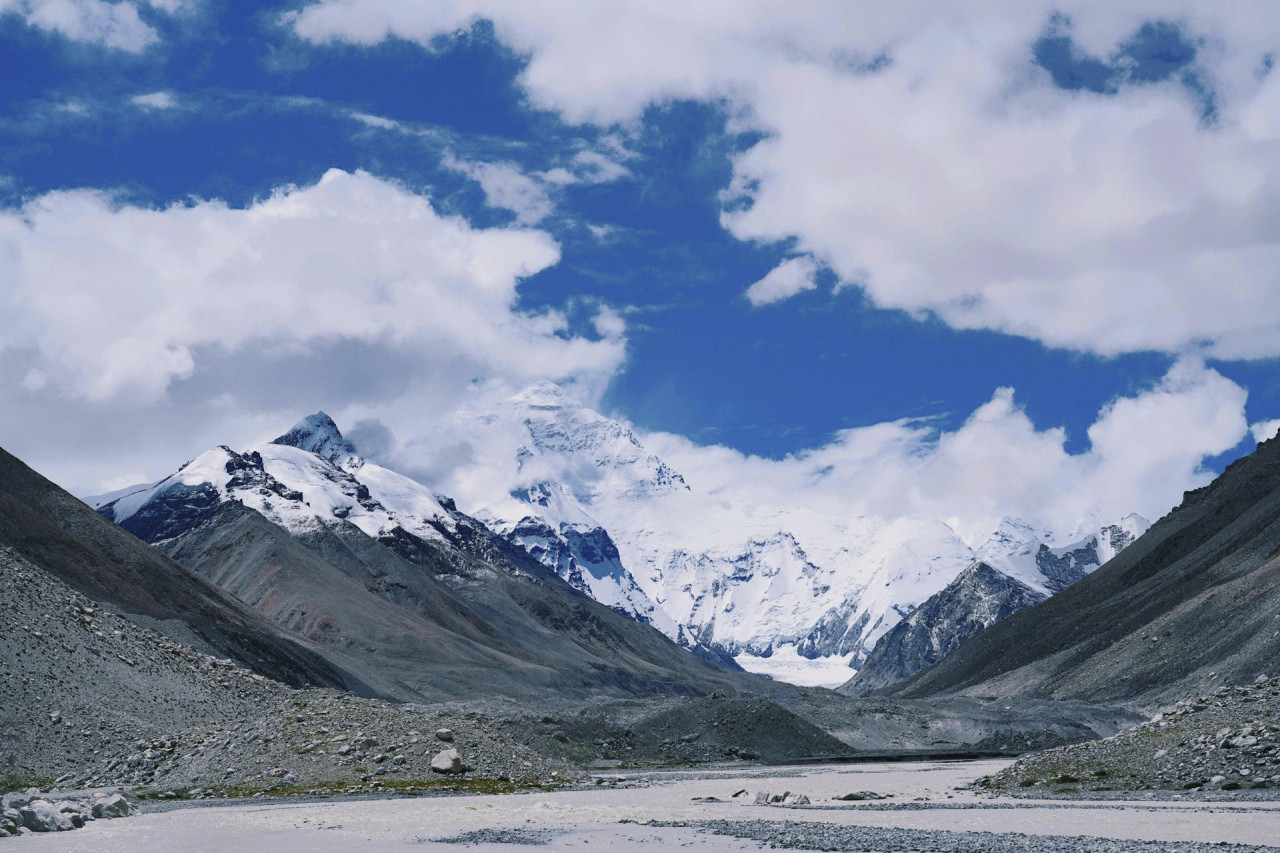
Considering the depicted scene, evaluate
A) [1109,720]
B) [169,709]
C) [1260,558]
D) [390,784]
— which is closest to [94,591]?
[169,709]

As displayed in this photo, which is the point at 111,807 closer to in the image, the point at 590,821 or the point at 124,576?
the point at 590,821

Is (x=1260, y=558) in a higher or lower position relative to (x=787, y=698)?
higher

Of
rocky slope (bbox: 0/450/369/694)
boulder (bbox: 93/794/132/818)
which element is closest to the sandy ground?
boulder (bbox: 93/794/132/818)

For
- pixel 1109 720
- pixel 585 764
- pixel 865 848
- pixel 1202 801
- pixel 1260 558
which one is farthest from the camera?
pixel 1260 558

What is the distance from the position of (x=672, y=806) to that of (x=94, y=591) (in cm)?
11226

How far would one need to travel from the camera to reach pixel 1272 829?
4134 cm

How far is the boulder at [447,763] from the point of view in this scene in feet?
237

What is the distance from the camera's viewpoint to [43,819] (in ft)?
153

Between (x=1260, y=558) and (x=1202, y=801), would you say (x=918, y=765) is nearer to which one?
(x=1202, y=801)

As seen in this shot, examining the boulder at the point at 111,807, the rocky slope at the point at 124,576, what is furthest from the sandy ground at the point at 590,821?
the rocky slope at the point at 124,576

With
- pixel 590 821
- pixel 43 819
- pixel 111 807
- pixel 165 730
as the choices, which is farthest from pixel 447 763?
pixel 43 819

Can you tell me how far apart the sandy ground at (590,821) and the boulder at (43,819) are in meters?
1.26

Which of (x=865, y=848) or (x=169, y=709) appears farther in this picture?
(x=169, y=709)

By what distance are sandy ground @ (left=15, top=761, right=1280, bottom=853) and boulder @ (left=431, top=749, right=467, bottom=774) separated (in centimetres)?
622
